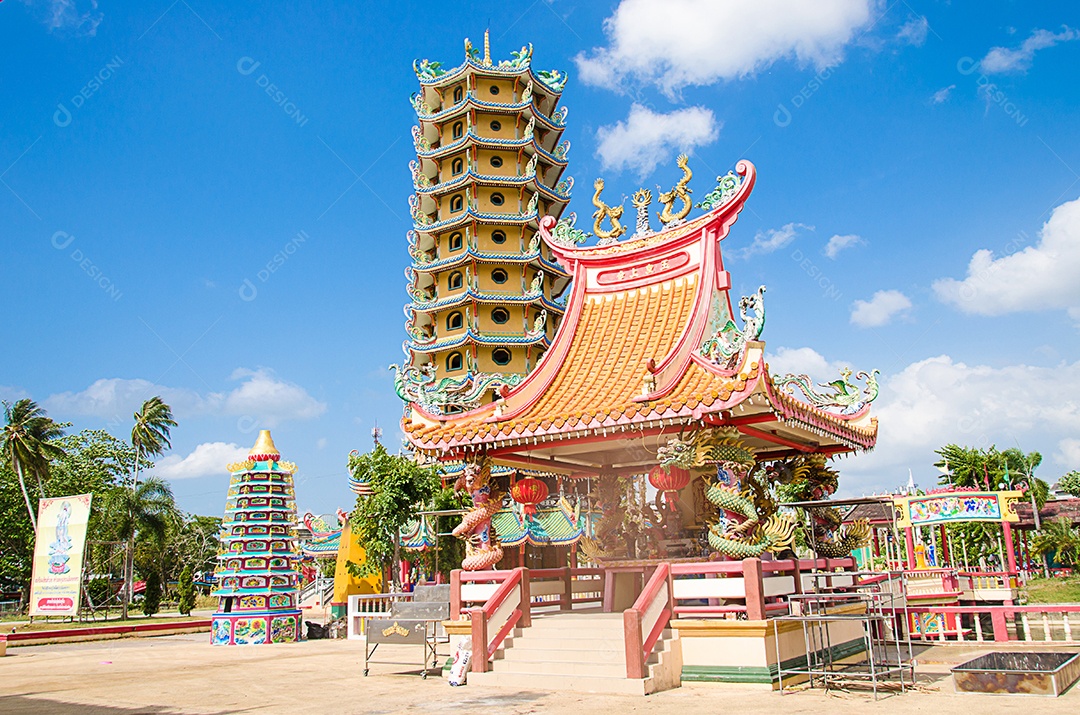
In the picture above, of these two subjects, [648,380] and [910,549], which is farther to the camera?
[910,549]

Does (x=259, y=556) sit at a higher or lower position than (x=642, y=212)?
lower

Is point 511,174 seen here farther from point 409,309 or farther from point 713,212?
point 713,212

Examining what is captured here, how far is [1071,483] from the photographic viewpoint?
57688mm

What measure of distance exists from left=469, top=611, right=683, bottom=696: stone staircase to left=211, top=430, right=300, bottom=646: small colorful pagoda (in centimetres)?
1648

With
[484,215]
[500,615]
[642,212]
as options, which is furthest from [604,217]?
[484,215]

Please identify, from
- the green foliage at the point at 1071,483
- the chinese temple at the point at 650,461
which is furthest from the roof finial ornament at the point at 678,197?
the green foliage at the point at 1071,483

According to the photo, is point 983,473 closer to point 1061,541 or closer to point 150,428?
point 1061,541

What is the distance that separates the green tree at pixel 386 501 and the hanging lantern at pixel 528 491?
45.3ft

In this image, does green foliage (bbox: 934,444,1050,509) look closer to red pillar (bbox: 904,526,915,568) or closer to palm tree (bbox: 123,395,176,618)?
red pillar (bbox: 904,526,915,568)

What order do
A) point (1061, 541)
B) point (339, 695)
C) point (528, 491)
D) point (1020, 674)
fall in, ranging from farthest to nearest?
point (1061, 541)
point (528, 491)
point (339, 695)
point (1020, 674)

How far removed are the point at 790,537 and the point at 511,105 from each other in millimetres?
31096

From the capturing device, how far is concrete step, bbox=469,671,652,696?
31.2 feet

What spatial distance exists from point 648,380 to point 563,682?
4.02 meters

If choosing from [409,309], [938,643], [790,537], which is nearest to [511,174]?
[409,309]
